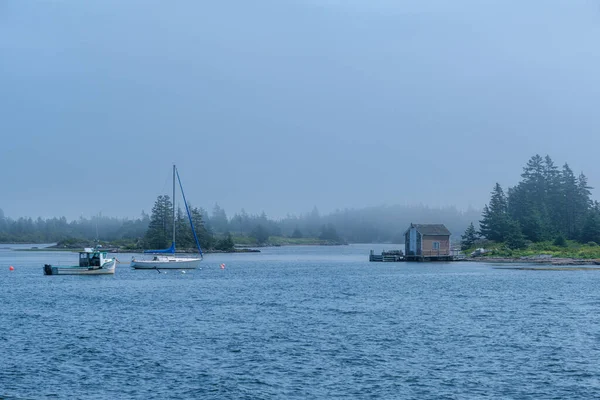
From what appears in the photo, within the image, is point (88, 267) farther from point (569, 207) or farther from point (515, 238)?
point (569, 207)

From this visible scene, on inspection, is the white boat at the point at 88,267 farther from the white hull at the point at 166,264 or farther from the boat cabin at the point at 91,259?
the white hull at the point at 166,264

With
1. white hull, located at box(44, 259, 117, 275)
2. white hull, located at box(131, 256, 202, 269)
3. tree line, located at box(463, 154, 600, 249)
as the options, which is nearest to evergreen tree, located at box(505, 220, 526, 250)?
tree line, located at box(463, 154, 600, 249)

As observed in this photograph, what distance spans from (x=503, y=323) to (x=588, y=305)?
1390 centimetres

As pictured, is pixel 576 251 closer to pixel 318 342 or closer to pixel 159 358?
pixel 318 342

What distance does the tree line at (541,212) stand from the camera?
135 metres

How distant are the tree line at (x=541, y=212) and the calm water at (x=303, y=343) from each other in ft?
205

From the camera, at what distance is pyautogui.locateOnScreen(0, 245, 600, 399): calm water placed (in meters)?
29.3

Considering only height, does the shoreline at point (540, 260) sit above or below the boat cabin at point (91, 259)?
below

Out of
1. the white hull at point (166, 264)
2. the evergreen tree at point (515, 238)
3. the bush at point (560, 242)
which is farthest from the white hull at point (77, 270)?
the bush at point (560, 242)

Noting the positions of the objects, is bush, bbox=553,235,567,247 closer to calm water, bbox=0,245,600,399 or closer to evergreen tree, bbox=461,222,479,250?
evergreen tree, bbox=461,222,479,250

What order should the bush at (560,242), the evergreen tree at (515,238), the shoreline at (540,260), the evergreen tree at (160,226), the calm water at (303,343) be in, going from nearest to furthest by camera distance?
the calm water at (303,343) → the shoreline at (540,260) → the bush at (560,242) → the evergreen tree at (515,238) → the evergreen tree at (160,226)

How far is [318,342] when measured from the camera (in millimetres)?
39719

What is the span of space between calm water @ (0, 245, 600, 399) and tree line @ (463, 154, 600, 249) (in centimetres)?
6254

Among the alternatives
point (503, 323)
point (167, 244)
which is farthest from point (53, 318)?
point (167, 244)
